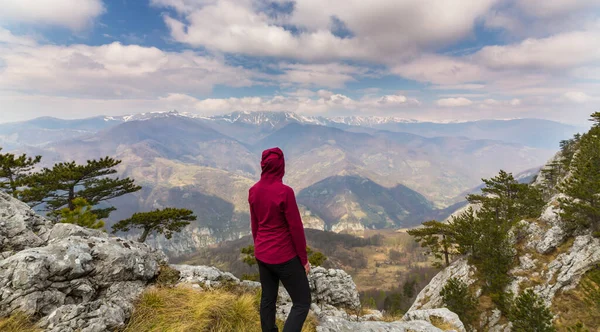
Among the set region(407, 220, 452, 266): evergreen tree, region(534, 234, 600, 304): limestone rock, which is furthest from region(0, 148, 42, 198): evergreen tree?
region(534, 234, 600, 304): limestone rock

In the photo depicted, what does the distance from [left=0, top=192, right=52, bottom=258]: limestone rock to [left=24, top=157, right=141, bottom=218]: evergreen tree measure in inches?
677

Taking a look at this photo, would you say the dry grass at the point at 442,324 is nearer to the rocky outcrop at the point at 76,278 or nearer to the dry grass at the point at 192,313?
the rocky outcrop at the point at 76,278

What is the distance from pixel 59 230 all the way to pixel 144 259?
296cm

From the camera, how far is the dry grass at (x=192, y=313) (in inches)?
212

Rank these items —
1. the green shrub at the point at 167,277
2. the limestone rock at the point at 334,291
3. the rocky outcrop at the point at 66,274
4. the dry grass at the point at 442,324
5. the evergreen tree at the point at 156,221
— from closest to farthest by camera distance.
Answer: the rocky outcrop at the point at 66,274 → the green shrub at the point at 167,277 → the dry grass at the point at 442,324 → the limestone rock at the point at 334,291 → the evergreen tree at the point at 156,221

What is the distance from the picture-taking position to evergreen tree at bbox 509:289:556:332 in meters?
17.9

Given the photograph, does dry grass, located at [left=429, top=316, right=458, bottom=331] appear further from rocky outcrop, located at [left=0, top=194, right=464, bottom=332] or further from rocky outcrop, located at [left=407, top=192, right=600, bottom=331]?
rocky outcrop, located at [left=407, top=192, right=600, bottom=331]

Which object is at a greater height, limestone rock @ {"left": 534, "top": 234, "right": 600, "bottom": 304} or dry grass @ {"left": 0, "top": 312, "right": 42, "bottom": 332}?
dry grass @ {"left": 0, "top": 312, "right": 42, "bottom": 332}

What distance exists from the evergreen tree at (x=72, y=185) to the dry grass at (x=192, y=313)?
22.3 meters

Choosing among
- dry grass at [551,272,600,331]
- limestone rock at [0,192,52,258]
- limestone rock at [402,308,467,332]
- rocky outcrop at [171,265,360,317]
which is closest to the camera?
limestone rock at [0,192,52,258]

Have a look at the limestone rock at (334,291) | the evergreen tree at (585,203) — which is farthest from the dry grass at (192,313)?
the evergreen tree at (585,203)

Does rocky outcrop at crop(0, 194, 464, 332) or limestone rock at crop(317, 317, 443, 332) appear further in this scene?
limestone rock at crop(317, 317, 443, 332)

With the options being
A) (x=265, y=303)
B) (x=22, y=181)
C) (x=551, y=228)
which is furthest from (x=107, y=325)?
(x=551, y=228)

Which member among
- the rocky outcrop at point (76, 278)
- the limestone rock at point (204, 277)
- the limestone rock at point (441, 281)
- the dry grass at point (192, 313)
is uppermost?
the rocky outcrop at point (76, 278)
